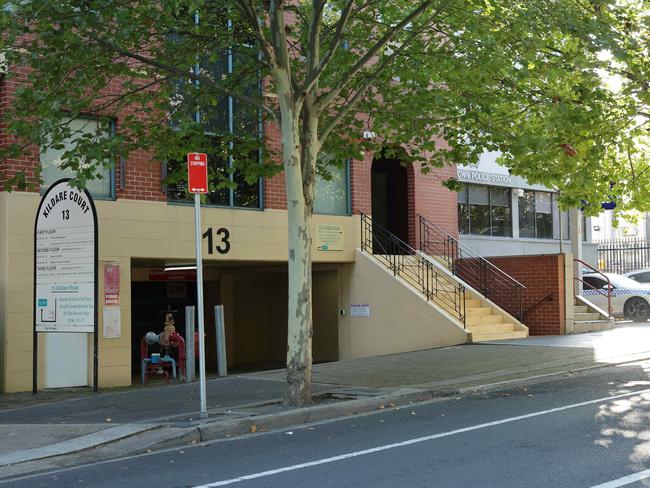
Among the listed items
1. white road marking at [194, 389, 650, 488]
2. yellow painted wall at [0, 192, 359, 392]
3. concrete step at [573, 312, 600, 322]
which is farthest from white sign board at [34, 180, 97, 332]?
concrete step at [573, 312, 600, 322]

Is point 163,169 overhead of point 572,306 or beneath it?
overhead

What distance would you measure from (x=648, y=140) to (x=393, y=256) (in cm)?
633

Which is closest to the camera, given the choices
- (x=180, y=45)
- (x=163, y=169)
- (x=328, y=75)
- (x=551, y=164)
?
(x=180, y=45)

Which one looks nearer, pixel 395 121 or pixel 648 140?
pixel 395 121

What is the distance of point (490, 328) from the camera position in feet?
62.4

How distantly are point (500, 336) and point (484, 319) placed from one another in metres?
0.62

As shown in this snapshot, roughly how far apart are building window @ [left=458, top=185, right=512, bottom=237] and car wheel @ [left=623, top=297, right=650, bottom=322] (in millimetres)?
4139

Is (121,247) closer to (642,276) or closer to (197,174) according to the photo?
(197,174)

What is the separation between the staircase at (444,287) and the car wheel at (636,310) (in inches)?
222

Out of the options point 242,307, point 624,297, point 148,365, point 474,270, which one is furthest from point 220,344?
point 624,297

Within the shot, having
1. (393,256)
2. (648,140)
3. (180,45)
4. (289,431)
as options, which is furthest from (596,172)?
(289,431)

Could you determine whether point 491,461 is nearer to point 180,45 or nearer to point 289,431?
point 289,431

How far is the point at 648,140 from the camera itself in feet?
63.6

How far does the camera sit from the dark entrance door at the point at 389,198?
2229 centimetres
